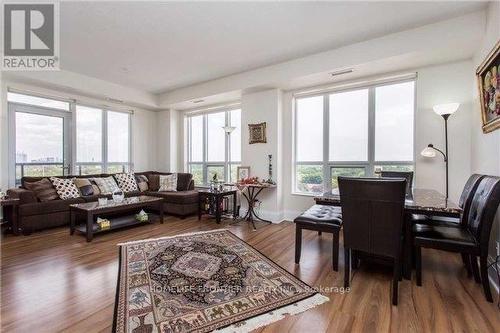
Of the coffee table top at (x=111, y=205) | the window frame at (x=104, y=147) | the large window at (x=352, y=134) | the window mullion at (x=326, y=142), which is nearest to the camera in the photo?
the coffee table top at (x=111, y=205)

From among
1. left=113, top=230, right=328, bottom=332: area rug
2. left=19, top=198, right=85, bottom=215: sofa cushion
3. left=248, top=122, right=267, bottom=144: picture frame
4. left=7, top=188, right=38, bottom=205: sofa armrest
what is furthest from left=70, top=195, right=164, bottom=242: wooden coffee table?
left=248, top=122, right=267, bottom=144: picture frame

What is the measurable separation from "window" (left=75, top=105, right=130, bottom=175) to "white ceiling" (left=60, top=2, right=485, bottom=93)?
1.39 m

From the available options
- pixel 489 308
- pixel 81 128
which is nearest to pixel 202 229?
pixel 489 308

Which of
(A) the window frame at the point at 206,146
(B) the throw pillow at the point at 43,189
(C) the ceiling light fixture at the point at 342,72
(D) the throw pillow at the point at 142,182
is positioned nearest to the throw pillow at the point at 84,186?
(B) the throw pillow at the point at 43,189

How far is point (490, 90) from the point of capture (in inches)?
90.0

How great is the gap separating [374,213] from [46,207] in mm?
4556

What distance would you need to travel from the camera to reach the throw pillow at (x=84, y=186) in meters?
4.31

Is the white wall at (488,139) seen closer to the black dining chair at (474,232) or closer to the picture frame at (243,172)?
the black dining chair at (474,232)

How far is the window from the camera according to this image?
5.03 m
